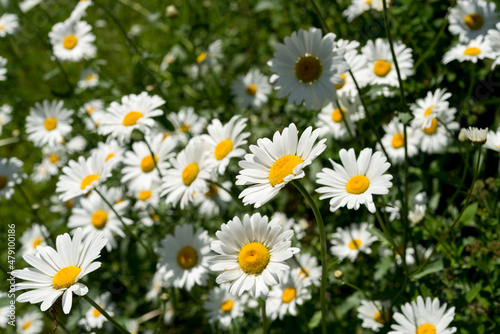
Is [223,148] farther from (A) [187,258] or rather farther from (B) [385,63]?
(B) [385,63]

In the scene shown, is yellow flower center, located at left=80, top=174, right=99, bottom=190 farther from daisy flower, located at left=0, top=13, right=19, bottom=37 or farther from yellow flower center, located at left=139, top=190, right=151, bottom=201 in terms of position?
daisy flower, located at left=0, top=13, right=19, bottom=37

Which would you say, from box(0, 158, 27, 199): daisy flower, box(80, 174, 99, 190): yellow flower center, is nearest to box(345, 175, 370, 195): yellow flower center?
box(80, 174, 99, 190): yellow flower center

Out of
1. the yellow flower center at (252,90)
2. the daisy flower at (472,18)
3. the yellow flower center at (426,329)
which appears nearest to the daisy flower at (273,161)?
the yellow flower center at (426,329)

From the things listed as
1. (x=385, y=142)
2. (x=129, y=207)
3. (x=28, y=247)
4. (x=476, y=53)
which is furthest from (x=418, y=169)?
(x=28, y=247)

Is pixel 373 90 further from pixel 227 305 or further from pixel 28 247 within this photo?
pixel 28 247

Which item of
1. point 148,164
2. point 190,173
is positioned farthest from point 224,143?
point 148,164
